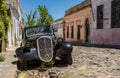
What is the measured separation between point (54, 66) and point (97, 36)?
1847cm

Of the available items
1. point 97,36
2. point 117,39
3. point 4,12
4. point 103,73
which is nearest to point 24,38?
point 103,73

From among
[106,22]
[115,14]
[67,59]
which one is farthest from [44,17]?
[67,59]

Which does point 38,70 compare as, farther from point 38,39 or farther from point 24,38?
point 24,38

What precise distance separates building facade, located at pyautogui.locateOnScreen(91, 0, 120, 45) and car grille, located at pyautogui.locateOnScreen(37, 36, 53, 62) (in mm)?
13704

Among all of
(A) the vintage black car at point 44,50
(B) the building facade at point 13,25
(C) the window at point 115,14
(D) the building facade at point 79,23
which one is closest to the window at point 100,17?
(C) the window at point 115,14

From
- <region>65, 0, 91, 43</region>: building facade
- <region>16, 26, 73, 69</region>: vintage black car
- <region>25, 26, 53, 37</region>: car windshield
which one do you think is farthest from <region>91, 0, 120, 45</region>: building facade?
<region>16, 26, 73, 69</region>: vintage black car

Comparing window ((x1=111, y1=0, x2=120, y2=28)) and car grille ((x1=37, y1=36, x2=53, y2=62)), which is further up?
window ((x1=111, y1=0, x2=120, y2=28))

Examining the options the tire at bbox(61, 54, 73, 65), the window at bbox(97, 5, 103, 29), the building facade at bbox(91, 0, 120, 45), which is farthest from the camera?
the window at bbox(97, 5, 103, 29)

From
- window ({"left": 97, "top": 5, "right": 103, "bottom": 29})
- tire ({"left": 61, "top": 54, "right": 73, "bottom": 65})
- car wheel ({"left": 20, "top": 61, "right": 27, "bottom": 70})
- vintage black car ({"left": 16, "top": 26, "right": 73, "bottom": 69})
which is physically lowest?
car wheel ({"left": 20, "top": 61, "right": 27, "bottom": 70})

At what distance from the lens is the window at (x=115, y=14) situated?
25.1 m

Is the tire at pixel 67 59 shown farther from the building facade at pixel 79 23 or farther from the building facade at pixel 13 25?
the building facade at pixel 79 23

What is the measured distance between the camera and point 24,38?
46.2ft

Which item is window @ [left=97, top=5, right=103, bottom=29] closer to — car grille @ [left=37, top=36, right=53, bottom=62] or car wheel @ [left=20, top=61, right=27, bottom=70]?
car grille @ [left=37, top=36, right=53, bottom=62]

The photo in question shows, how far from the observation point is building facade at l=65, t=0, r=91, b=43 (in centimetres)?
3575
